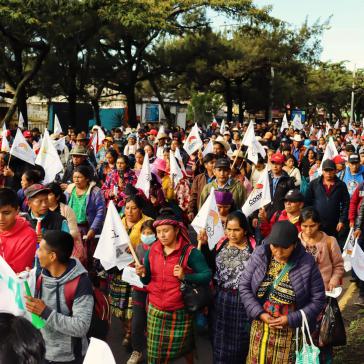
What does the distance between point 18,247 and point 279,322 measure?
1819mm

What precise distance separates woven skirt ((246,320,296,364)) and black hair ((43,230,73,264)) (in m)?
1.31

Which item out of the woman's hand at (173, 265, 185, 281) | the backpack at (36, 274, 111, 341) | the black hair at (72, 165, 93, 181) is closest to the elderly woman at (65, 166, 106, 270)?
the black hair at (72, 165, 93, 181)

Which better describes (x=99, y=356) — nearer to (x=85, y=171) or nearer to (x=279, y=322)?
(x=279, y=322)

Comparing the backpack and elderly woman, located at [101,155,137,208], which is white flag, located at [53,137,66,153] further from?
the backpack

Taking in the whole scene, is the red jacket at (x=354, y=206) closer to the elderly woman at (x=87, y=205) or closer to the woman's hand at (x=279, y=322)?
the elderly woman at (x=87, y=205)

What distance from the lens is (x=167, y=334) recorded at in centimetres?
424

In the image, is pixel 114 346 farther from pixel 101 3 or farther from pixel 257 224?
pixel 101 3

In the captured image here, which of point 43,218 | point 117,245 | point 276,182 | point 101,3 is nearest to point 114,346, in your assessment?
point 117,245

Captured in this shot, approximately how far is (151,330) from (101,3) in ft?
65.3

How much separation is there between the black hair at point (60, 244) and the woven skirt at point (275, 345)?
1.31m

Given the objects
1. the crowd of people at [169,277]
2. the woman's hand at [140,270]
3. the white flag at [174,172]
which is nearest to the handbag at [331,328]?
the crowd of people at [169,277]

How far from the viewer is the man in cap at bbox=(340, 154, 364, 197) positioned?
8.36m

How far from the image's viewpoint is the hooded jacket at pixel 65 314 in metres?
3.29

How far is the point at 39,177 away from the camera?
247 inches
